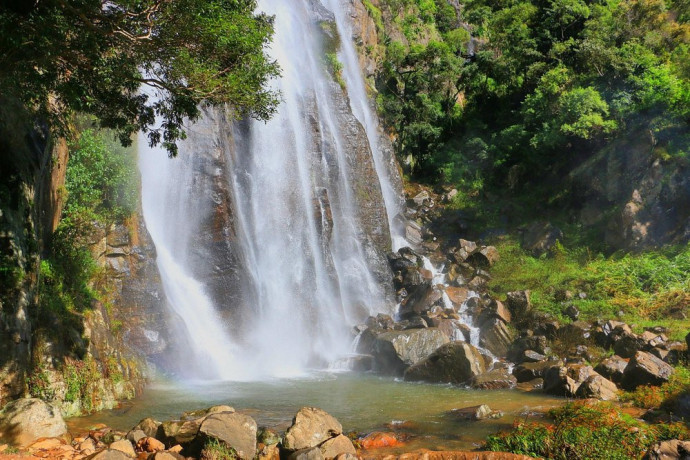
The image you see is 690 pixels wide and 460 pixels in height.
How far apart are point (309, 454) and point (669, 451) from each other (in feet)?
15.7

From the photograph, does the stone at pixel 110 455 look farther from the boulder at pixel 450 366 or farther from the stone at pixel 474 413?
the boulder at pixel 450 366

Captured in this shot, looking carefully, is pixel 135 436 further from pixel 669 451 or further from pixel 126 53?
pixel 669 451

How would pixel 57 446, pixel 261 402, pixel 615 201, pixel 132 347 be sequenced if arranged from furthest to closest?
pixel 615 201, pixel 132 347, pixel 261 402, pixel 57 446

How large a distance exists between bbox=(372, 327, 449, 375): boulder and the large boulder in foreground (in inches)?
426

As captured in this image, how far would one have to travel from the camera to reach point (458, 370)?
15.2 meters

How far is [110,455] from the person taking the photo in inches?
Answer: 277

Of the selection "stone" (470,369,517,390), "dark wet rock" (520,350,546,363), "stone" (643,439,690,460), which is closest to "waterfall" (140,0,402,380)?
"stone" (470,369,517,390)

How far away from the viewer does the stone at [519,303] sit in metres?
20.8

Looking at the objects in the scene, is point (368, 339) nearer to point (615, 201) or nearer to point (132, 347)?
point (132, 347)

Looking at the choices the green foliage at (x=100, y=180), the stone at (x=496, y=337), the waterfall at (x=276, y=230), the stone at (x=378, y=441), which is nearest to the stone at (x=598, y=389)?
the stone at (x=378, y=441)

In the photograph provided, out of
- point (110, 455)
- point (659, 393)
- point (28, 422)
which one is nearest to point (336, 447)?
point (110, 455)

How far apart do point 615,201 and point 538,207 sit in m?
4.67

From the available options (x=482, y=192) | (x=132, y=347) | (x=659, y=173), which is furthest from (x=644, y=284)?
(x=132, y=347)

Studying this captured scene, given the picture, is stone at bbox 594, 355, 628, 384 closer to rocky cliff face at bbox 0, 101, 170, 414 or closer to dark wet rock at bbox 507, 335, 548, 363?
dark wet rock at bbox 507, 335, 548, 363
